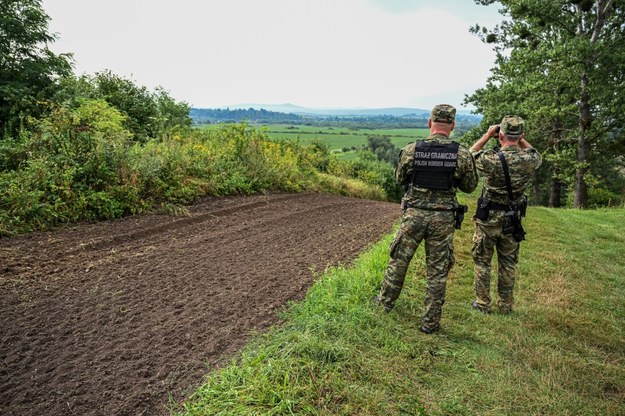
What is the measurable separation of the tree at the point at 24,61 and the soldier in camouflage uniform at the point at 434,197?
35.6 feet

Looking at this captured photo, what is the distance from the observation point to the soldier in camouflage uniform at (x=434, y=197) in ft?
13.3

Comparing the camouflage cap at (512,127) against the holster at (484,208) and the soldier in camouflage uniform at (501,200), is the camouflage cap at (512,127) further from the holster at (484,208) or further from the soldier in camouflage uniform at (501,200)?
the holster at (484,208)

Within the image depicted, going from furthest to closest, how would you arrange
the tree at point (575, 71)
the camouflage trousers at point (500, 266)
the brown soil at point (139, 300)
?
the tree at point (575, 71) → the camouflage trousers at point (500, 266) → the brown soil at point (139, 300)

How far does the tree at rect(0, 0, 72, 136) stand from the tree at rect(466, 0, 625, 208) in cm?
1805

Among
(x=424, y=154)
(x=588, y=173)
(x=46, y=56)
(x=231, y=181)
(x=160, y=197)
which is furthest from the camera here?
(x=588, y=173)

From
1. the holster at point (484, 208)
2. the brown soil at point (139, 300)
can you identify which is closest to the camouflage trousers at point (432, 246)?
the holster at point (484, 208)

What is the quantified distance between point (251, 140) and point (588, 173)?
A: 1538cm

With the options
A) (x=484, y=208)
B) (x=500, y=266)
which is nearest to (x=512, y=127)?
(x=484, y=208)

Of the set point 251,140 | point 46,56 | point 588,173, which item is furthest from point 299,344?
point 588,173

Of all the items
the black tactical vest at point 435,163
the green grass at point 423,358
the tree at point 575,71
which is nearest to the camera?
the green grass at point 423,358

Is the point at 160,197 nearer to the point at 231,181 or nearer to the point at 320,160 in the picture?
the point at 231,181

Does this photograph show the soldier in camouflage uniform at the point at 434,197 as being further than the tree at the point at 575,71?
No

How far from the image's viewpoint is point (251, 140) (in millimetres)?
12812

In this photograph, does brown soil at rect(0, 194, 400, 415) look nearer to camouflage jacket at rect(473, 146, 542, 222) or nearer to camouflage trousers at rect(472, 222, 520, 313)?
camouflage trousers at rect(472, 222, 520, 313)
